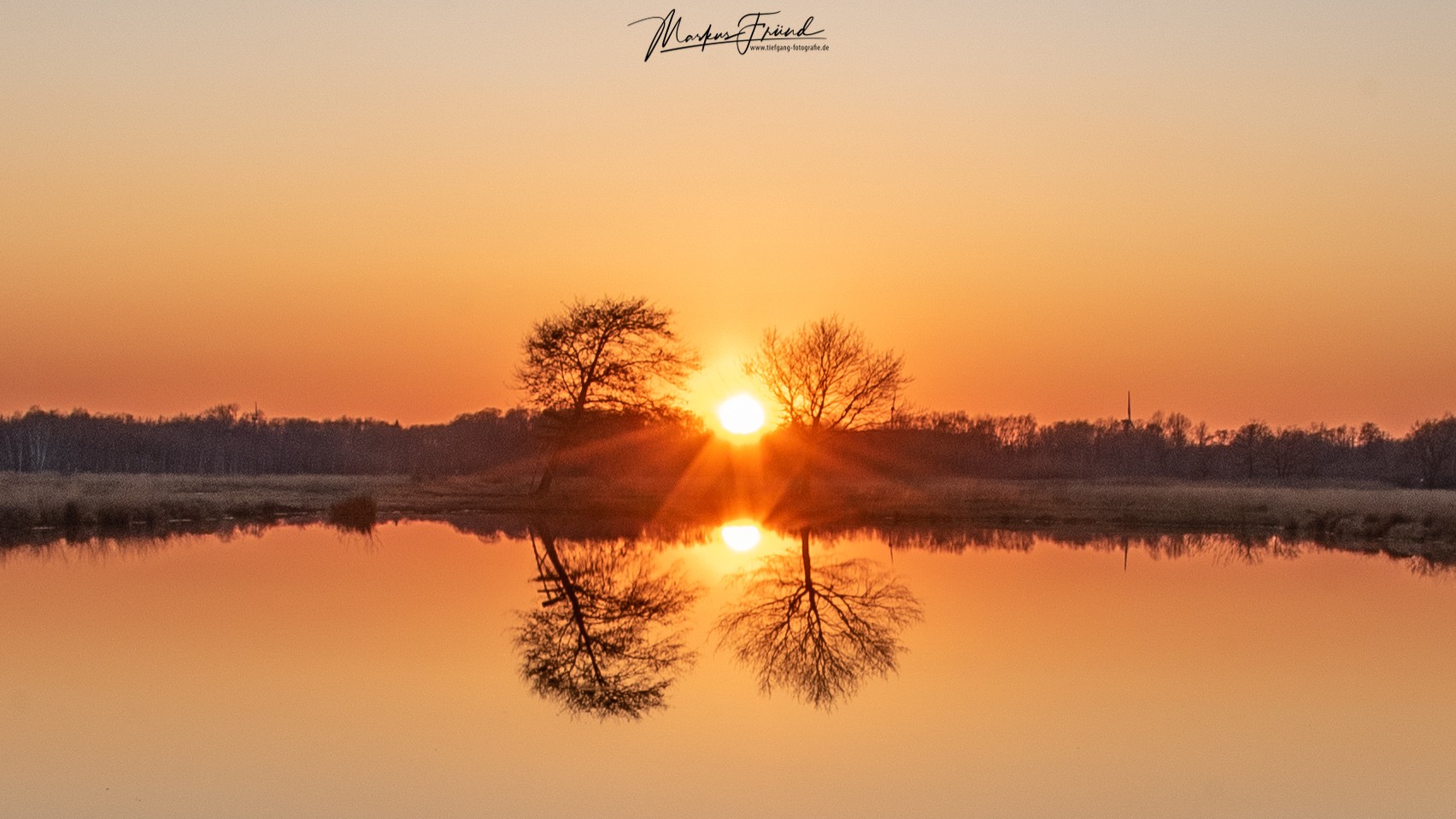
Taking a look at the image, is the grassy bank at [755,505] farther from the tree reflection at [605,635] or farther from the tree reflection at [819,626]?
the tree reflection at [605,635]

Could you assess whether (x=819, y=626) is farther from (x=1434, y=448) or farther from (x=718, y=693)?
(x=1434, y=448)

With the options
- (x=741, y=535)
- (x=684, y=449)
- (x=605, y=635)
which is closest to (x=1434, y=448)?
(x=684, y=449)

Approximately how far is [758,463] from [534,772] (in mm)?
58123

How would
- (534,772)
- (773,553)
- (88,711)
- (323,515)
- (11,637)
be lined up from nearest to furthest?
(534,772) < (88,711) < (11,637) < (773,553) < (323,515)

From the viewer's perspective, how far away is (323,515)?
138 feet

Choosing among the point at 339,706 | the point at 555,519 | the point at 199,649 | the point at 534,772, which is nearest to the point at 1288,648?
the point at 534,772

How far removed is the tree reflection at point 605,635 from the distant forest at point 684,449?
29433 mm

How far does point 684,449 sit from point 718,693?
54.4m

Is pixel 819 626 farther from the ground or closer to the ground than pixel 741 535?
closer to the ground

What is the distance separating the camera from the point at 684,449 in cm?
6856

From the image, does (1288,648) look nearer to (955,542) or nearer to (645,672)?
(645,672)

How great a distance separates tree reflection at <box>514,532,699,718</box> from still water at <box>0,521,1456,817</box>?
9cm

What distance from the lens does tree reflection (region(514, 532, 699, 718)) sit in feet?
46.6

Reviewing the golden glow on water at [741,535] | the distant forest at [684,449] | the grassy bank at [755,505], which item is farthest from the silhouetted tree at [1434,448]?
the golden glow on water at [741,535]
